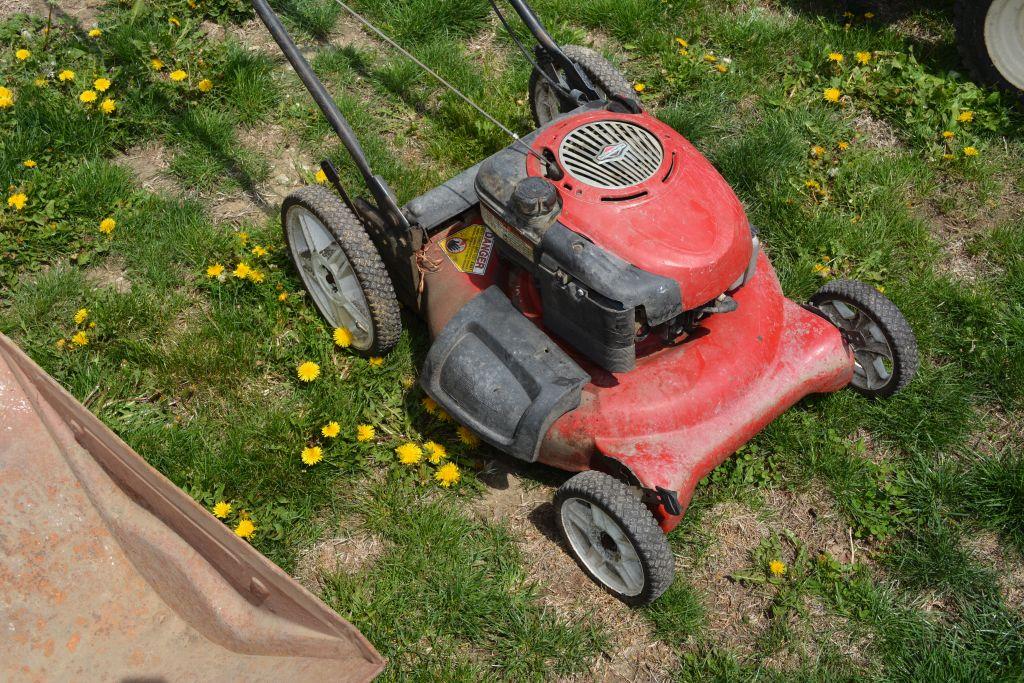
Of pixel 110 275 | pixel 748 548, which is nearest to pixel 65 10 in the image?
pixel 110 275

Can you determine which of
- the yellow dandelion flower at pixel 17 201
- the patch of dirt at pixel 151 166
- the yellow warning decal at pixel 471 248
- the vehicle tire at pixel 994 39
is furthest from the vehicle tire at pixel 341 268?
the vehicle tire at pixel 994 39

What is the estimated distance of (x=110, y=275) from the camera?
3.67m

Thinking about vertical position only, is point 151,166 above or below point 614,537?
below

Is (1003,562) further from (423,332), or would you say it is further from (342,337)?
(342,337)

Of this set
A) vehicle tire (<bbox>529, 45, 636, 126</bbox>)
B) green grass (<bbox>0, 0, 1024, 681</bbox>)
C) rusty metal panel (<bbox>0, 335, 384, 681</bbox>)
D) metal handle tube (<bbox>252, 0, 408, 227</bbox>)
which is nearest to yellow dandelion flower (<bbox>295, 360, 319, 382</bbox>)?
green grass (<bbox>0, 0, 1024, 681</bbox>)

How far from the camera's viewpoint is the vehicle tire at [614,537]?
8.47ft

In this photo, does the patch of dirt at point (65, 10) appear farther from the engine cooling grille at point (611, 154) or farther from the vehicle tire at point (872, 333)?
the vehicle tire at point (872, 333)

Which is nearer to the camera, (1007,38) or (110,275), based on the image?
(110,275)

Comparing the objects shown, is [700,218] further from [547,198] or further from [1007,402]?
[1007,402]

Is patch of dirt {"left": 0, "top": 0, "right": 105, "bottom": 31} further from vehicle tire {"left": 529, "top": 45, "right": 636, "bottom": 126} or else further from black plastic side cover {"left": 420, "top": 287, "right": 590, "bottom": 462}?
black plastic side cover {"left": 420, "top": 287, "right": 590, "bottom": 462}

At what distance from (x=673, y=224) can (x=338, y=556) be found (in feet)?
4.81

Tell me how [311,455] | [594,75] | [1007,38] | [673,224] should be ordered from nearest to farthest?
[673,224], [311,455], [594,75], [1007,38]

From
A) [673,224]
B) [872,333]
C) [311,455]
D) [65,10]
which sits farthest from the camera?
[65,10]

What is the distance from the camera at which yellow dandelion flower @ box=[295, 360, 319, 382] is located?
10.7 ft
